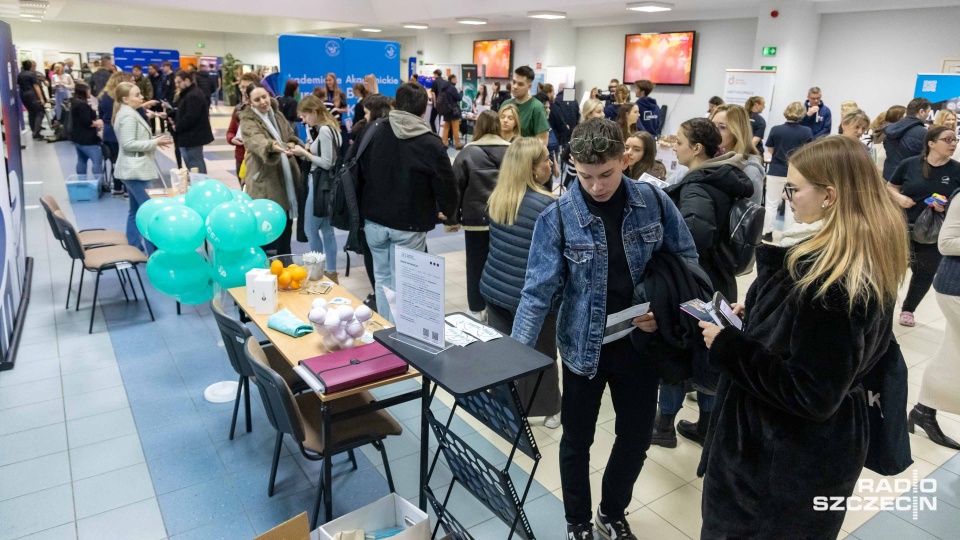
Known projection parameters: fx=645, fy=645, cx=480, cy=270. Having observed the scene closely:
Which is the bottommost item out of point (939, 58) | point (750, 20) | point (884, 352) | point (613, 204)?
point (884, 352)

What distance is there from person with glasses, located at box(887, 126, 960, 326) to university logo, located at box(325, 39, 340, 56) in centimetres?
734

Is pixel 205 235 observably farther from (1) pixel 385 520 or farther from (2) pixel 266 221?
(1) pixel 385 520

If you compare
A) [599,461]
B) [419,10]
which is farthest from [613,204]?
[419,10]

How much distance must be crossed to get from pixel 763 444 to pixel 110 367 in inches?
150

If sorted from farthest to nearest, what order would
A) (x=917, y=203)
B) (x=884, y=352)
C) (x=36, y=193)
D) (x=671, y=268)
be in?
(x=36, y=193) < (x=917, y=203) < (x=671, y=268) < (x=884, y=352)

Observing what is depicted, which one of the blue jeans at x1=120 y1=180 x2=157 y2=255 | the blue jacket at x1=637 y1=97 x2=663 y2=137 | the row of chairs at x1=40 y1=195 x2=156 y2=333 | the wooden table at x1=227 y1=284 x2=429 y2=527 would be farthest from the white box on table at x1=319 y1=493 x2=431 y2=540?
the blue jacket at x1=637 y1=97 x2=663 y2=137

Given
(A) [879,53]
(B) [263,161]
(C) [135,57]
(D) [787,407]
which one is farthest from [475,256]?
(C) [135,57]

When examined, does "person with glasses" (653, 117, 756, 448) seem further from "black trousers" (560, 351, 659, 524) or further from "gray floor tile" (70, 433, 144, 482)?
"gray floor tile" (70, 433, 144, 482)

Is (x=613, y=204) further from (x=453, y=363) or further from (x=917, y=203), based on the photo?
(x=917, y=203)

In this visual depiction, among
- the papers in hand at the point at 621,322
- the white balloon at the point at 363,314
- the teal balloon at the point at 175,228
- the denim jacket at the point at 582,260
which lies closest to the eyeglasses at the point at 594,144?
the denim jacket at the point at 582,260

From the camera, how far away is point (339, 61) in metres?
9.42

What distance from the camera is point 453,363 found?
5.89 ft

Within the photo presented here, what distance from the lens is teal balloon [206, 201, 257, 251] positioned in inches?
144

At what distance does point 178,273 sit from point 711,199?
3101 mm
